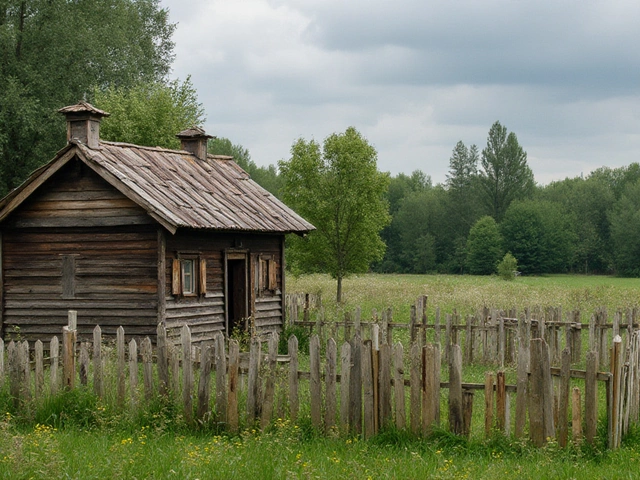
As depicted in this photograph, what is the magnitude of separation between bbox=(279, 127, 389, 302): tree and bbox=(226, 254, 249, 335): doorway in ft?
48.3

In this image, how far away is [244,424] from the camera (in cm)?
1093

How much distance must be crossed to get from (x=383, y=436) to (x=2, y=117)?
102ft

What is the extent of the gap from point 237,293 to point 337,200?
15277 millimetres

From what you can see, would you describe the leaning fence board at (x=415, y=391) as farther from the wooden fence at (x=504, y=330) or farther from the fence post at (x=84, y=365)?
the wooden fence at (x=504, y=330)

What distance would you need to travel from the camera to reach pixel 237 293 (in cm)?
2170

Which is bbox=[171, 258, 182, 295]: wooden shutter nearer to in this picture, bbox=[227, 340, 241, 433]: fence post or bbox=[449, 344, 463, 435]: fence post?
bbox=[227, 340, 241, 433]: fence post

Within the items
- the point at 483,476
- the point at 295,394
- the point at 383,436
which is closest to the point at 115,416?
the point at 295,394

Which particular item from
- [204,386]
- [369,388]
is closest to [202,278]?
[204,386]

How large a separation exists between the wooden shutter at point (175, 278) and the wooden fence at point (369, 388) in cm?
622

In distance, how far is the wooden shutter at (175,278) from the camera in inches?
725

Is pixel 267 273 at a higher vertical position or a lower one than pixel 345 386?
higher

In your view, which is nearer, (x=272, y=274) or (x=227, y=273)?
(x=227, y=273)

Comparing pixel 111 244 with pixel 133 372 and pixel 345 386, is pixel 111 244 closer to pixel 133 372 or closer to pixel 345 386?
pixel 133 372

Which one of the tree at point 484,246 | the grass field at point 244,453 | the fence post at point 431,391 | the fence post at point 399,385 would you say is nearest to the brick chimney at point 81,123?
the grass field at point 244,453
